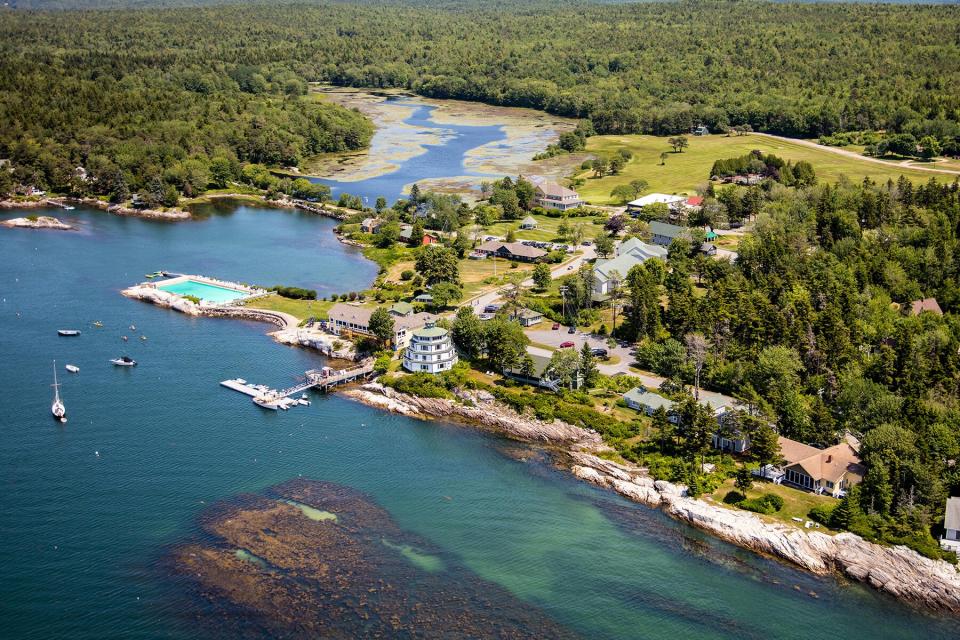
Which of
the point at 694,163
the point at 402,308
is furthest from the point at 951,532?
the point at 694,163

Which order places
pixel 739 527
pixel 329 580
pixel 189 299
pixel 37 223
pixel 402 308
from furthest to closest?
pixel 37 223 < pixel 189 299 < pixel 402 308 < pixel 739 527 < pixel 329 580

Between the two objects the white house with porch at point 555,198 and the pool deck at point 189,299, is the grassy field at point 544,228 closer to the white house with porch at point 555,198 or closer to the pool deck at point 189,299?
the white house with porch at point 555,198

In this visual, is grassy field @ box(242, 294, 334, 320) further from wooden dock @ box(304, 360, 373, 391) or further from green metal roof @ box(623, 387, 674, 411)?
green metal roof @ box(623, 387, 674, 411)

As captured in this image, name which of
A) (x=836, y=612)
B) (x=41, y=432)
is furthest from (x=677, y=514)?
(x=41, y=432)

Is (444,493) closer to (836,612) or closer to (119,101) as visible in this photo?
(836,612)

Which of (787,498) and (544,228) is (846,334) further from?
(544,228)

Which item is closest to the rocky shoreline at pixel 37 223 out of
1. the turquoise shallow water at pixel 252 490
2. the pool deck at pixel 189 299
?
the pool deck at pixel 189 299

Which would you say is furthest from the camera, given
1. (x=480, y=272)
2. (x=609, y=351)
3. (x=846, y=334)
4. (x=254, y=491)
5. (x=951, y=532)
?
(x=480, y=272)
